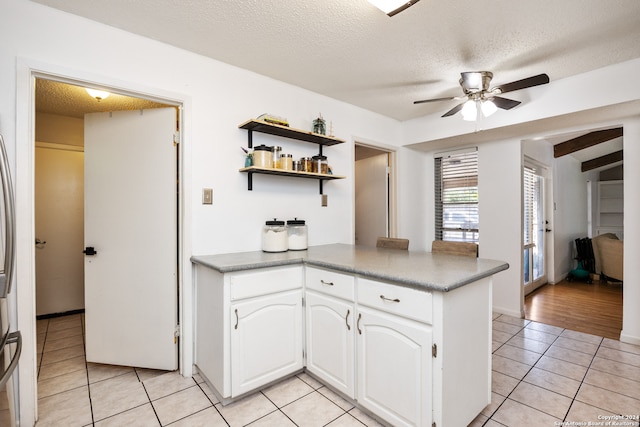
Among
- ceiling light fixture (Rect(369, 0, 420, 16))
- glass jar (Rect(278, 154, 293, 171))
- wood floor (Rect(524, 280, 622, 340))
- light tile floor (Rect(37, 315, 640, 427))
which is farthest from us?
wood floor (Rect(524, 280, 622, 340))

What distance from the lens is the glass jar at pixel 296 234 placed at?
2525mm

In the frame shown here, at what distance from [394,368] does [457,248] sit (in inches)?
42.2

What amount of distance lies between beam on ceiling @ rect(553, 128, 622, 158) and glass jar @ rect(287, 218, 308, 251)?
13.9 ft

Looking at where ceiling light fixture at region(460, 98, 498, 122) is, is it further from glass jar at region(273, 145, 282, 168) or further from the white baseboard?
the white baseboard

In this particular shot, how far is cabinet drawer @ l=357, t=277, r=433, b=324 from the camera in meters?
1.42

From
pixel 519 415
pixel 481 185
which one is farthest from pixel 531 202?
pixel 519 415

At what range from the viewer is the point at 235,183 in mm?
2422

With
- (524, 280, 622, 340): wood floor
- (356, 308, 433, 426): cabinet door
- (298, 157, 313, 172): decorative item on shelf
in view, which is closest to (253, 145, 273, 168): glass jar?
(298, 157, 313, 172): decorative item on shelf

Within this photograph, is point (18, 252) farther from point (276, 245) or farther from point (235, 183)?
point (276, 245)

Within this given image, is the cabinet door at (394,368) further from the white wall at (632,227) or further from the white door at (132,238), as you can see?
the white wall at (632,227)

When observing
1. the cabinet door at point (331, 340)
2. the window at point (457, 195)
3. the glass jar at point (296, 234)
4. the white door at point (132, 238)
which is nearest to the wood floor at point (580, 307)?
the window at point (457, 195)

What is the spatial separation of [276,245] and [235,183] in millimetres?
590

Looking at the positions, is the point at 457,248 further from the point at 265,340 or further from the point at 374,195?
the point at 374,195

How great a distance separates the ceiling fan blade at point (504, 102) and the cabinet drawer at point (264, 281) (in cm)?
194
